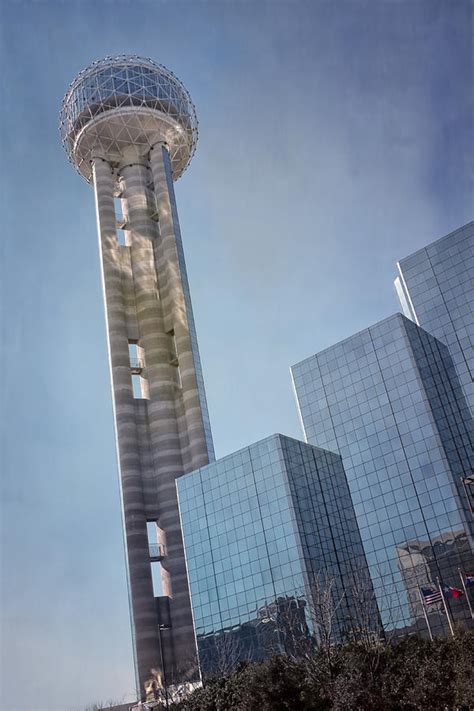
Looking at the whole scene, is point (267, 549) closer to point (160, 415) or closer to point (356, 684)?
point (160, 415)

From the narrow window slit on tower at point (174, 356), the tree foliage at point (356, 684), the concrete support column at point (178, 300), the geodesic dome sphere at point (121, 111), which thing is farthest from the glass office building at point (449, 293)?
the tree foliage at point (356, 684)

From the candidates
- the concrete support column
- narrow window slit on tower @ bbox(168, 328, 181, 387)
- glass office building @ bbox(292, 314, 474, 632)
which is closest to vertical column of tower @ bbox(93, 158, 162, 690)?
narrow window slit on tower @ bbox(168, 328, 181, 387)

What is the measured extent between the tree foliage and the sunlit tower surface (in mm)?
51903

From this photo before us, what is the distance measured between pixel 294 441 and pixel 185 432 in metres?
23.6

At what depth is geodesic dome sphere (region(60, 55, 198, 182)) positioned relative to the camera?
437ft

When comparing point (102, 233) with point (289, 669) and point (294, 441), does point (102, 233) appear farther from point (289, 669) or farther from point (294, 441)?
point (289, 669)

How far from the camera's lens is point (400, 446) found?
323 feet

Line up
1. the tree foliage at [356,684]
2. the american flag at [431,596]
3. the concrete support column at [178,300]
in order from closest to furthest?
the tree foliage at [356,684] → the american flag at [431,596] → the concrete support column at [178,300]

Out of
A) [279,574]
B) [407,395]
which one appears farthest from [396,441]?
[279,574]

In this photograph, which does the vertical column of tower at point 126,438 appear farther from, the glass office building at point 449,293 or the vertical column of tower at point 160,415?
the glass office building at point 449,293

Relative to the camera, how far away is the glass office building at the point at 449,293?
4146 inches

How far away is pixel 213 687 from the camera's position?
148 ft

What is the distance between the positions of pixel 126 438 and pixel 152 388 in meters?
10.3

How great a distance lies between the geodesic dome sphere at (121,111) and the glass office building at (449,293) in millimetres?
57024
